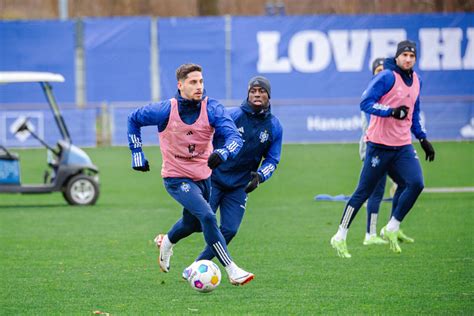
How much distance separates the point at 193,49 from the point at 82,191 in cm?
1596

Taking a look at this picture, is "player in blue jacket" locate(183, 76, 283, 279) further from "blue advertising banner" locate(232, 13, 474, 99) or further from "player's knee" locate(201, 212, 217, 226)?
"blue advertising banner" locate(232, 13, 474, 99)

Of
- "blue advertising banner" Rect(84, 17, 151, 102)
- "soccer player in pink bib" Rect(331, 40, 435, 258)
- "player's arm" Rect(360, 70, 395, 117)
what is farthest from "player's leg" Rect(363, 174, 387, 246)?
"blue advertising banner" Rect(84, 17, 151, 102)

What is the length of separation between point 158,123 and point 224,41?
2442 cm

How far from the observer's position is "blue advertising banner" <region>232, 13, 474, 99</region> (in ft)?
110

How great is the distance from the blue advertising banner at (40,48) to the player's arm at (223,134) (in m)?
24.6

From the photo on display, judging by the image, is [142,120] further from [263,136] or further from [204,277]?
[204,277]

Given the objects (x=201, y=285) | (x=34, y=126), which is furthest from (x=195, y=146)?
(x=34, y=126)

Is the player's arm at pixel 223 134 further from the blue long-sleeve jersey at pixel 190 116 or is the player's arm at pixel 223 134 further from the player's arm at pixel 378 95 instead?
the player's arm at pixel 378 95

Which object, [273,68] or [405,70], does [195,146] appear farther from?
[273,68]

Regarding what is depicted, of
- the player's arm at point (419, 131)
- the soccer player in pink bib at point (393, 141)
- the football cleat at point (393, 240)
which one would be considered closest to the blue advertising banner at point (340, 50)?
the player's arm at point (419, 131)

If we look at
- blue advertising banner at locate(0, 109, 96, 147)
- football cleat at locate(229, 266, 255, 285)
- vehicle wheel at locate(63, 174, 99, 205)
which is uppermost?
football cleat at locate(229, 266, 255, 285)

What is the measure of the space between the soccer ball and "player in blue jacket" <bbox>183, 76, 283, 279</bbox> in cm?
73

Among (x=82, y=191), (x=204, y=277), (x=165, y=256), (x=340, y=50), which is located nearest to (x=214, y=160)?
(x=204, y=277)

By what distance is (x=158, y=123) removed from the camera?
362 inches
